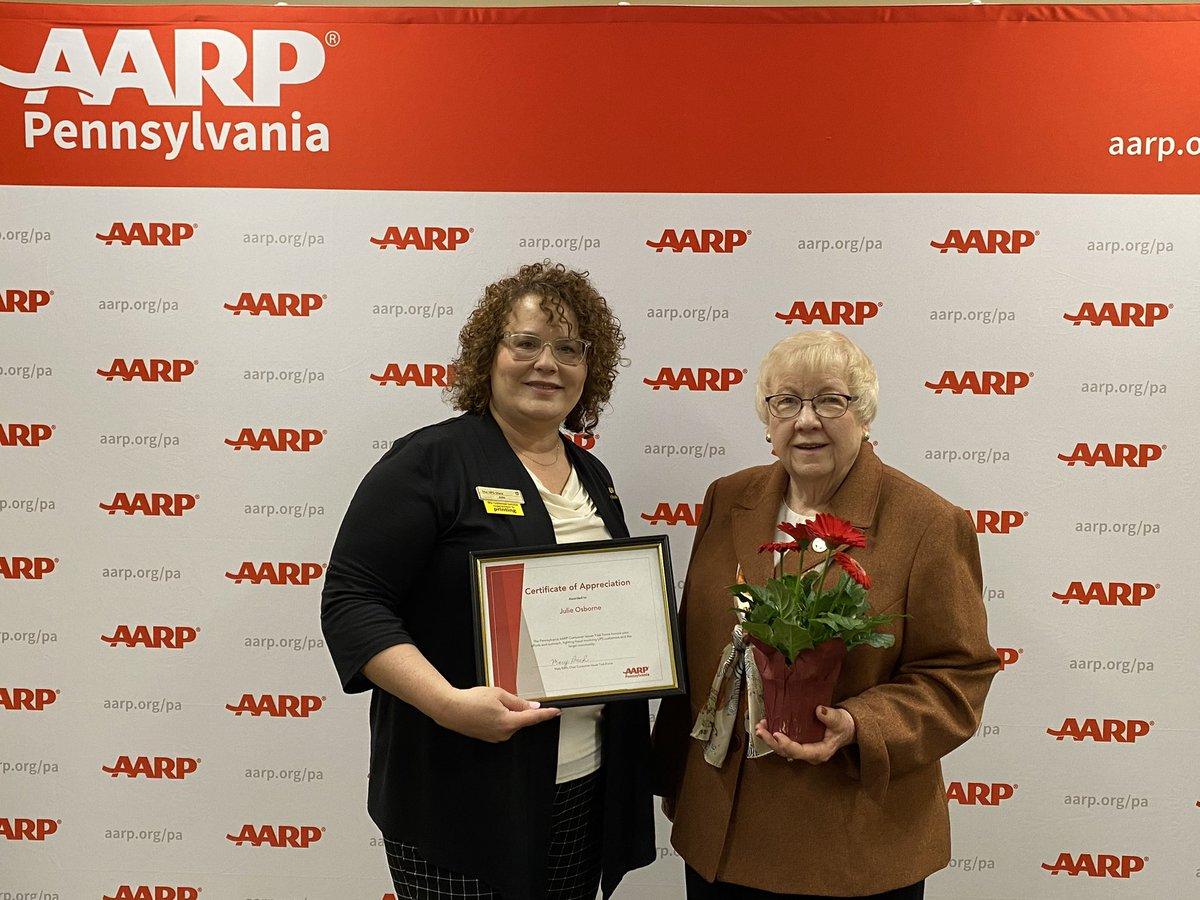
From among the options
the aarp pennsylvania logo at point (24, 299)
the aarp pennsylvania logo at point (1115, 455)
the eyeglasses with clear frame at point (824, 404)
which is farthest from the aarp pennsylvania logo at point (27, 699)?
the aarp pennsylvania logo at point (1115, 455)

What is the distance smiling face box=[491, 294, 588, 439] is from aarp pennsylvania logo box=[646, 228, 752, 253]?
29.7 inches

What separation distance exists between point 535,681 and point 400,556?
1.12ft

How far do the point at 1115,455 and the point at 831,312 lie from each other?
86cm

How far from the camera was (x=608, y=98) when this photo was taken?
2.71 metres

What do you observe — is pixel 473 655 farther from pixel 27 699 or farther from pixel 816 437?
pixel 27 699

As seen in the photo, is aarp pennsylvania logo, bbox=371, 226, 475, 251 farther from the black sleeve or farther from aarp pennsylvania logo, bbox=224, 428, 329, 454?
the black sleeve

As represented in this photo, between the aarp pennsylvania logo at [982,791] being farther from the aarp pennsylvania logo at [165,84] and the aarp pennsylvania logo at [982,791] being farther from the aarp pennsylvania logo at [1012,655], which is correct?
the aarp pennsylvania logo at [165,84]

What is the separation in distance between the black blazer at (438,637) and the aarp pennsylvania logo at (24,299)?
1.53 m

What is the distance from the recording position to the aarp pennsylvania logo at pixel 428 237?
277 centimetres

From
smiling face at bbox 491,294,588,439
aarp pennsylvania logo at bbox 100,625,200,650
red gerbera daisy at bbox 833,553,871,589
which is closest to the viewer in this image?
red gerbera daisy at bbox 833,553,871,589

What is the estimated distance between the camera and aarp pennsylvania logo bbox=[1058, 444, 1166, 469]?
8.84 feet

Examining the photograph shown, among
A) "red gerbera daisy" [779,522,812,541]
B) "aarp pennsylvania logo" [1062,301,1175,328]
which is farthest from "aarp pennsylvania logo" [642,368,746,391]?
"red gerbera daisy" [779,522,812,541]

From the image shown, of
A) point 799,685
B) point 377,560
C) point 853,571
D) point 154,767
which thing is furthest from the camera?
point 154,767

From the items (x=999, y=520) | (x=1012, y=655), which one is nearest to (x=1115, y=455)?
(x=999, y=520)
